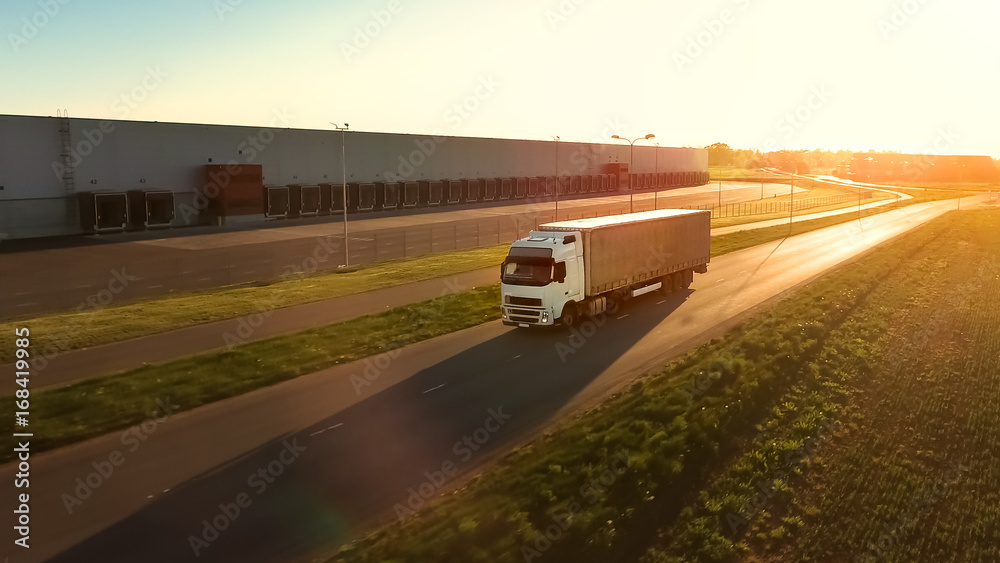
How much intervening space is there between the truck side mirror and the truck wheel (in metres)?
1.06

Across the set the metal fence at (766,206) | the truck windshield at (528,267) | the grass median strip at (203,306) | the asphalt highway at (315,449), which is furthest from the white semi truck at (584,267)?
the metal fence at (766,206)

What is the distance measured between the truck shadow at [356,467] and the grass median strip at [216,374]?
Answer: 88.9 inches

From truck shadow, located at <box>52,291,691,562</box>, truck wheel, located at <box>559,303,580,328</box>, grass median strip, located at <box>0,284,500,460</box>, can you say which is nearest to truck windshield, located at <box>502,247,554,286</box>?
truck wheel, located at <box>559,303,580,328</box>

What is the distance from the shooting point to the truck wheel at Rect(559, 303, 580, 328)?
1019 inches

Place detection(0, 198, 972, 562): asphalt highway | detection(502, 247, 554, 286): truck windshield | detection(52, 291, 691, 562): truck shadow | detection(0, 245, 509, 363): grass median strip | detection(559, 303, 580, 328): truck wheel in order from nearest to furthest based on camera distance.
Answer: detection(52, 291, 691, 562): truck shadow, detection(0, 198, 972, 562): asphalt highway, detection(0, 245, 509, 363): grass median strip, detection(502, 247, 554, 286): truck windshield, detection(559, 303, 580, 328): truck wheel

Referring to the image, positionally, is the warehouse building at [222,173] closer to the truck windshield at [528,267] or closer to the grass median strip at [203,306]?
the grass median strip at [203,306]

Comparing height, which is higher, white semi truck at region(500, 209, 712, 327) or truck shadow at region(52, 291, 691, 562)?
white semi truck at region(500, 209, 712, 327)

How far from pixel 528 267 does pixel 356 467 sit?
1228 cm

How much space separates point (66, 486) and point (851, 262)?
43.1 metres

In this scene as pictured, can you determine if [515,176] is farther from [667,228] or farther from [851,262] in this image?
[667,228]

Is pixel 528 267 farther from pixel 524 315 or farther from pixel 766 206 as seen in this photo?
pixel 766 206

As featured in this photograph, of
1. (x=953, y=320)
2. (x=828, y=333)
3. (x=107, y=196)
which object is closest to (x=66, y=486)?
(x=828, y=333)

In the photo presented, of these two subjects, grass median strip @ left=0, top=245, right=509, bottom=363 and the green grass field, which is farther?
grass median strip @ left=0, top=245, right=509, bottom=363

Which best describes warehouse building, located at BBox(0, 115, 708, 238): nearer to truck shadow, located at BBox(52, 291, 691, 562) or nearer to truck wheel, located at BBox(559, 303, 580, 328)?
truck wheel, located at BBox(559, 303, 580, 328)
